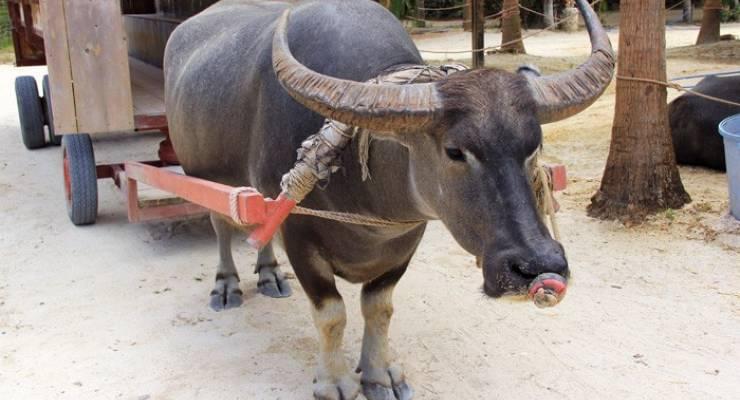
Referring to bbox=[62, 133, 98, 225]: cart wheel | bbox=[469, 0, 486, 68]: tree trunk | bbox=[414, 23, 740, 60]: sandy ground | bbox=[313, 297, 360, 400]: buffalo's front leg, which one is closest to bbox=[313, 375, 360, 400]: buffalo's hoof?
bbox=[313, 297, 360, 400]: buffalo's front leg

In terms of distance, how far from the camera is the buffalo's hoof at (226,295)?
4.35m

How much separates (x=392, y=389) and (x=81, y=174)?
2947mm

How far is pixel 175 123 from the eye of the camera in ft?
14.1

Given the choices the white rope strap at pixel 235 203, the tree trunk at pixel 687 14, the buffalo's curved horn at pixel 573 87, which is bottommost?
the tree trunk at pixel 687 14

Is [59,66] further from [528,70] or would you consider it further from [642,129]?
[642,129]

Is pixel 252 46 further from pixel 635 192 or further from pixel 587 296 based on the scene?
pixel 635 192

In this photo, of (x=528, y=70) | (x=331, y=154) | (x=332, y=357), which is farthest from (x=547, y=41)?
(x=331, y=154)

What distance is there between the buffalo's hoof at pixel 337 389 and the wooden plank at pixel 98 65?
2.41 meters

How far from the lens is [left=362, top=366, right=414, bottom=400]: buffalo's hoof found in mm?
3355

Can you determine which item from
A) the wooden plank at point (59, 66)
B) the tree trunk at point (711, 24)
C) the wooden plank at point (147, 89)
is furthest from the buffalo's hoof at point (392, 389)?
the tree trunk at point (711, 24)

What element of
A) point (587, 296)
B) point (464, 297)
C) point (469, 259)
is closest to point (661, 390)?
point (587, 296)

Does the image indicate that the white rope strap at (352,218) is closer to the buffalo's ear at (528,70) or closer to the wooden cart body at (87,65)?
the buffalo's ear at (528,70)

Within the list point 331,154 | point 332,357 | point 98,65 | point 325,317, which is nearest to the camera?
point 331,154

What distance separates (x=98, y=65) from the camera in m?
4.80
